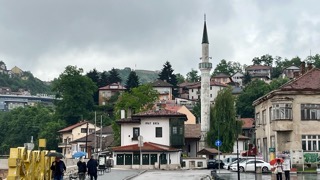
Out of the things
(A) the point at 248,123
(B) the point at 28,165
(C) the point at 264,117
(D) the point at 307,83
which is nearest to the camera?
(B) the point at 28,165

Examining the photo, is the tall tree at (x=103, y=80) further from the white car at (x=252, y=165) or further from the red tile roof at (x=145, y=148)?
the white car at (x=252, y=165)

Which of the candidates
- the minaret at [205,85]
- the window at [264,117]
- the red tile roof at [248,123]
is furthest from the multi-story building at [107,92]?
the window at [264,117]

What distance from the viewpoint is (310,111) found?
5984 centimetres

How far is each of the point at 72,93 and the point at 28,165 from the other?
4055 inches

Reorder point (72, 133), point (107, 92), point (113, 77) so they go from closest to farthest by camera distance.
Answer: point (72, 133) → point (107, 92) → point (113, 77)

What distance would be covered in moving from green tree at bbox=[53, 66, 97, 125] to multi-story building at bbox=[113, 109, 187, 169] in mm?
56441

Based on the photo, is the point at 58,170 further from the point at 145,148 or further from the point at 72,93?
the point at 72,93

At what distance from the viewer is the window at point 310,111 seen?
5969 cm

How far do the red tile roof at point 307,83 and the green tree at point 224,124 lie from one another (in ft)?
88.9

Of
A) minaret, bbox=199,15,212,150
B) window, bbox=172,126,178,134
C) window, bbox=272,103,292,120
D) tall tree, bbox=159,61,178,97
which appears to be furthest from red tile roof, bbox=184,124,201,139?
tall tree, bbox=159,61,178,97

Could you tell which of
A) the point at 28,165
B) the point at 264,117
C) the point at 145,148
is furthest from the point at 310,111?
the point at 28,165

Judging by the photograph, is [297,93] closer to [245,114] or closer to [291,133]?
[291,133]

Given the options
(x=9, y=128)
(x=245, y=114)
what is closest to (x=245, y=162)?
(x=245, y=114)

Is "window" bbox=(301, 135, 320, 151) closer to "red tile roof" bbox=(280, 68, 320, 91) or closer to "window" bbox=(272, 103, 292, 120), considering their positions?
"window" bbox=(272, 103, 292, 120)
